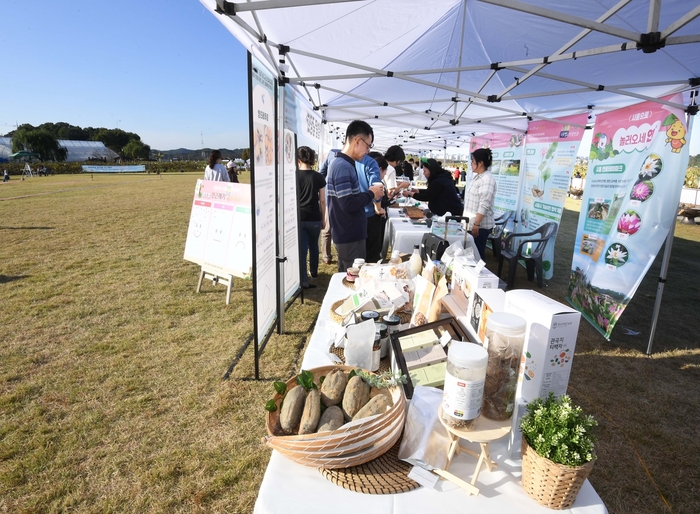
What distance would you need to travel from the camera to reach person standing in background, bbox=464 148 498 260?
13.4ft

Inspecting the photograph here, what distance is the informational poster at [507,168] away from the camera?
6520mm

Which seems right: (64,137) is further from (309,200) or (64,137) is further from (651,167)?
(651,167)

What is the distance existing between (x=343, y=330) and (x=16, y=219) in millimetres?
11546

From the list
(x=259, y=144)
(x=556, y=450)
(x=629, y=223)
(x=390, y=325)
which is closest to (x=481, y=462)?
(x=556, y=450)

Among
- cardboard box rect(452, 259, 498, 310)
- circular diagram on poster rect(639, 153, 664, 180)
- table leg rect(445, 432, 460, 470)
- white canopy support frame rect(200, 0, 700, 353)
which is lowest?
table leg rect(445, 432, 460, 470)

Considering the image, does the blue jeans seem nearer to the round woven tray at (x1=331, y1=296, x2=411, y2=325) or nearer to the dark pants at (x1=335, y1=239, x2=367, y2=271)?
the dark pants at (x1=335, y1=239, x2=367, y2=271)

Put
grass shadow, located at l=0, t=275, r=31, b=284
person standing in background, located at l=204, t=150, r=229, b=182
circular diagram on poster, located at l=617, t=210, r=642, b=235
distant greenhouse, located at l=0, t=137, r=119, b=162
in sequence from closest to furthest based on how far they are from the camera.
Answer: circular diagram on poster, located at l=617, t=210, r=642, b=235 → grass shadow, located at l=0, t=275, r=31, b=284 → person standing in background, located at l=204, t=150, r=229, b=182 → distant greenhouse, located at l=0, t=137, r=119, b=162

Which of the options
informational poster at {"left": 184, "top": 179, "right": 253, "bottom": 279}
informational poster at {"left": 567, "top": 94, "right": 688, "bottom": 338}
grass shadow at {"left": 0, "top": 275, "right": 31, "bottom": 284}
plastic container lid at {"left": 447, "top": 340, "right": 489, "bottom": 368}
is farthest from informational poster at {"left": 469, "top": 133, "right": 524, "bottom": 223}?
grass shadow at {"left": 0, "top": 275, "right": 31, "bottom": 284}

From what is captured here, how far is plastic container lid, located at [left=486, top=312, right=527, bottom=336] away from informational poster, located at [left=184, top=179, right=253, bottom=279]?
3.00 meters

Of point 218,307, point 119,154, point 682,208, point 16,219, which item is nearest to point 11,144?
point 119,154

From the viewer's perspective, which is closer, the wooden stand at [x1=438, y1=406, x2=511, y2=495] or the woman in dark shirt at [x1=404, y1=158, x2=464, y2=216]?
the wooden stand at [x1=438, y1=406, x2=511, y2=495]

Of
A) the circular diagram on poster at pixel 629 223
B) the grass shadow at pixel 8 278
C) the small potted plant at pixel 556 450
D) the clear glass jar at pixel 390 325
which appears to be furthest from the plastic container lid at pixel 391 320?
the grass shadow at pixel 8 278

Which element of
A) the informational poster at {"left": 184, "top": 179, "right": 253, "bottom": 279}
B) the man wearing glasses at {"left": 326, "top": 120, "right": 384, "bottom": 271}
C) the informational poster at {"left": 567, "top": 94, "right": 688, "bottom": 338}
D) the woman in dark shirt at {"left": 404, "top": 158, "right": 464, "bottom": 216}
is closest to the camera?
the man wearing glasses at {"left": 326, "top": 120, "right": 384, "bottom": 271}

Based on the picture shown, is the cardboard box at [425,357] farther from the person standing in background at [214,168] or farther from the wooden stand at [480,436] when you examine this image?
the person standing in background at [214,168]
